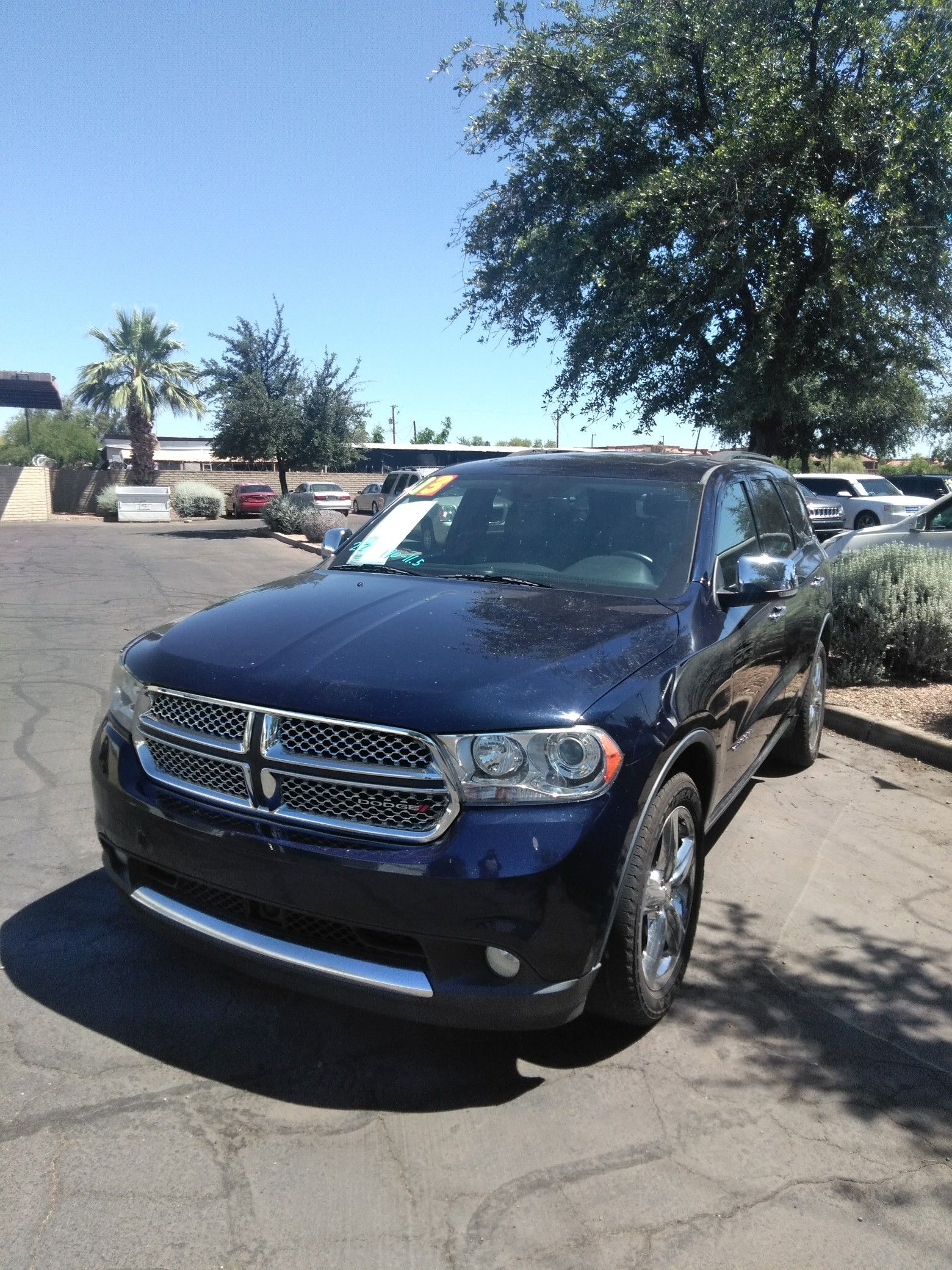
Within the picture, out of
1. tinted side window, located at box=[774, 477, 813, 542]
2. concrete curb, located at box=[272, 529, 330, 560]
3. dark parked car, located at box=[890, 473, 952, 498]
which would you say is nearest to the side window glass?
tinted side window, located at box=[774, 477, 813, 542]

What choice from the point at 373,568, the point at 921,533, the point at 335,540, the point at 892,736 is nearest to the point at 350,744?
the point at 373,568

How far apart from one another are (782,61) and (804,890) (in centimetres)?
1065

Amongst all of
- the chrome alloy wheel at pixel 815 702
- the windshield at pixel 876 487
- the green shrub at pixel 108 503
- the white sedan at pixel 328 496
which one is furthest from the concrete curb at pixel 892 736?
the green shrub at pixel 108 503

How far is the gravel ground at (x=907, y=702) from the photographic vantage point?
6.66 meters

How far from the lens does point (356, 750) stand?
8.94 feet

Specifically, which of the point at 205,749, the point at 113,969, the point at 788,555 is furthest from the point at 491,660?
the point at 788,555

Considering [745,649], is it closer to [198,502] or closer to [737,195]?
[737,195]

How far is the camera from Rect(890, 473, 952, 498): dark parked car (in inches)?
1085

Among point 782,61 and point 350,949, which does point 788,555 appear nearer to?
point 350,949

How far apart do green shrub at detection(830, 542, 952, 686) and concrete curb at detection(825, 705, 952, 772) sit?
79 centimetres

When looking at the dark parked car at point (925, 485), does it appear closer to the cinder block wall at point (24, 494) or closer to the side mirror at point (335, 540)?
the side mirror at point (335, 540)

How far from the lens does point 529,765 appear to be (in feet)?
8.78

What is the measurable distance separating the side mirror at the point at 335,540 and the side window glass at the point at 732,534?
68.5 inches

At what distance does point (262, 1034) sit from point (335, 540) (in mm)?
2468
